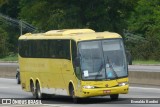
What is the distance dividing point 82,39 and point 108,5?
5889cm

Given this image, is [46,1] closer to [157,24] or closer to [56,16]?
[56,16]

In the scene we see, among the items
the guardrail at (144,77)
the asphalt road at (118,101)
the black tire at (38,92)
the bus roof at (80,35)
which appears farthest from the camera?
the guardrail at (144,77)

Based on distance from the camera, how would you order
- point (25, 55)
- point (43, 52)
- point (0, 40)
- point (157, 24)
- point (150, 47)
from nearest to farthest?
point (43, 52) → point (25, 55) → point (150, 47) → point (0, 40) → point (157, 24)

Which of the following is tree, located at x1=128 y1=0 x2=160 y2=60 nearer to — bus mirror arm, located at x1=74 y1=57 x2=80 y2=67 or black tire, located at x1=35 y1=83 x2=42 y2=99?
black tire, located at x1=35 y1=83 x2=42 y2=99

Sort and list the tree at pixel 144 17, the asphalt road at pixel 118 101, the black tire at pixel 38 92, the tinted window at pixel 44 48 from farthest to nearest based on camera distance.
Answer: the tree at pixel 144 17
the black tire at pixel 38 92
the tinted window at pixel 44 48
the asphalt road at pixel 118 101

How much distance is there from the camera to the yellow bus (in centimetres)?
2328

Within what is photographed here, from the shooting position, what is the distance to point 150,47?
59.1m

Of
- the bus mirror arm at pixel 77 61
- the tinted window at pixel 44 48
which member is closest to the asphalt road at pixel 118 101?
the bus mirror arm at pixel 77 61

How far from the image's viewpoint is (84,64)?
925 inches

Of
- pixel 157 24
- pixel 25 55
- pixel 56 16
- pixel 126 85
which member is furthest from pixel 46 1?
pixel 126 85

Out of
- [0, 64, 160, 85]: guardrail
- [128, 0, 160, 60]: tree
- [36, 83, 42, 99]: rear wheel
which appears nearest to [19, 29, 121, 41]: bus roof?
[36, 83, 42, 99]: rear wheel

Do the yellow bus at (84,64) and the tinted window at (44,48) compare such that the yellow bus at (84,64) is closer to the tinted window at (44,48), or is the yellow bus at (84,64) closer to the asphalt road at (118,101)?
the tinted window at (44,48)

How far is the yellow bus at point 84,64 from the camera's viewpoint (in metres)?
23.3

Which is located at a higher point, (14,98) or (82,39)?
(82,39)
